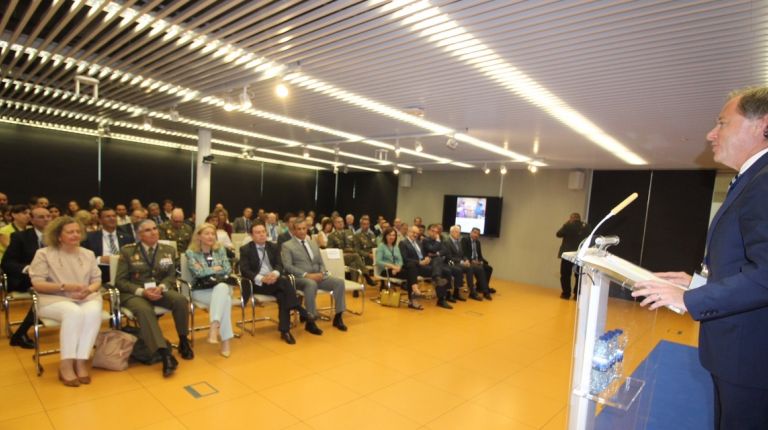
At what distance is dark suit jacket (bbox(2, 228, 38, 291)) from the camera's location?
3.79 metres

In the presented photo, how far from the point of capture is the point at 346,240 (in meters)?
7.92

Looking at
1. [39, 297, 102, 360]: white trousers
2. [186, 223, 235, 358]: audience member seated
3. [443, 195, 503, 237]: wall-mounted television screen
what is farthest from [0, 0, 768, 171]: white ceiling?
[443, 195, 503, 237]: wall-mounted television screen

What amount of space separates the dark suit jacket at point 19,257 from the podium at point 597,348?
15.3 feet

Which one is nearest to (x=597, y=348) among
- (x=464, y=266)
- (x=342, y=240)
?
(x=464, y=266)

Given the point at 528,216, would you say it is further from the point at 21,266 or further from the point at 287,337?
the point at 21,266

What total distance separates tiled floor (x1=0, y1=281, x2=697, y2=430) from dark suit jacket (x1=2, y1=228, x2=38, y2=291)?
1.88ft

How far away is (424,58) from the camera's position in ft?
10.4

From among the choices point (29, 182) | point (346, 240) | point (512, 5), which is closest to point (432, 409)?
point (512, 5)

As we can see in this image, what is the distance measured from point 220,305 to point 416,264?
345cm

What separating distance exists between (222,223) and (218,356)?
143 inches

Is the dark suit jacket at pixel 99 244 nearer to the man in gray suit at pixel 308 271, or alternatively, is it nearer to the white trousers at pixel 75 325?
the white trousers at pixel 75 325

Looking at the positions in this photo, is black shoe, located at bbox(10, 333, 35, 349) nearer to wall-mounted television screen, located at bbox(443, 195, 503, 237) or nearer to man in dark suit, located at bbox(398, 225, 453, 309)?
man in dark suit, located at bbox(398, 225, 453, 309)

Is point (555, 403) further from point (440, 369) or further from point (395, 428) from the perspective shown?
point (395, 428)

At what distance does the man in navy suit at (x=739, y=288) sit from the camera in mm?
1089
